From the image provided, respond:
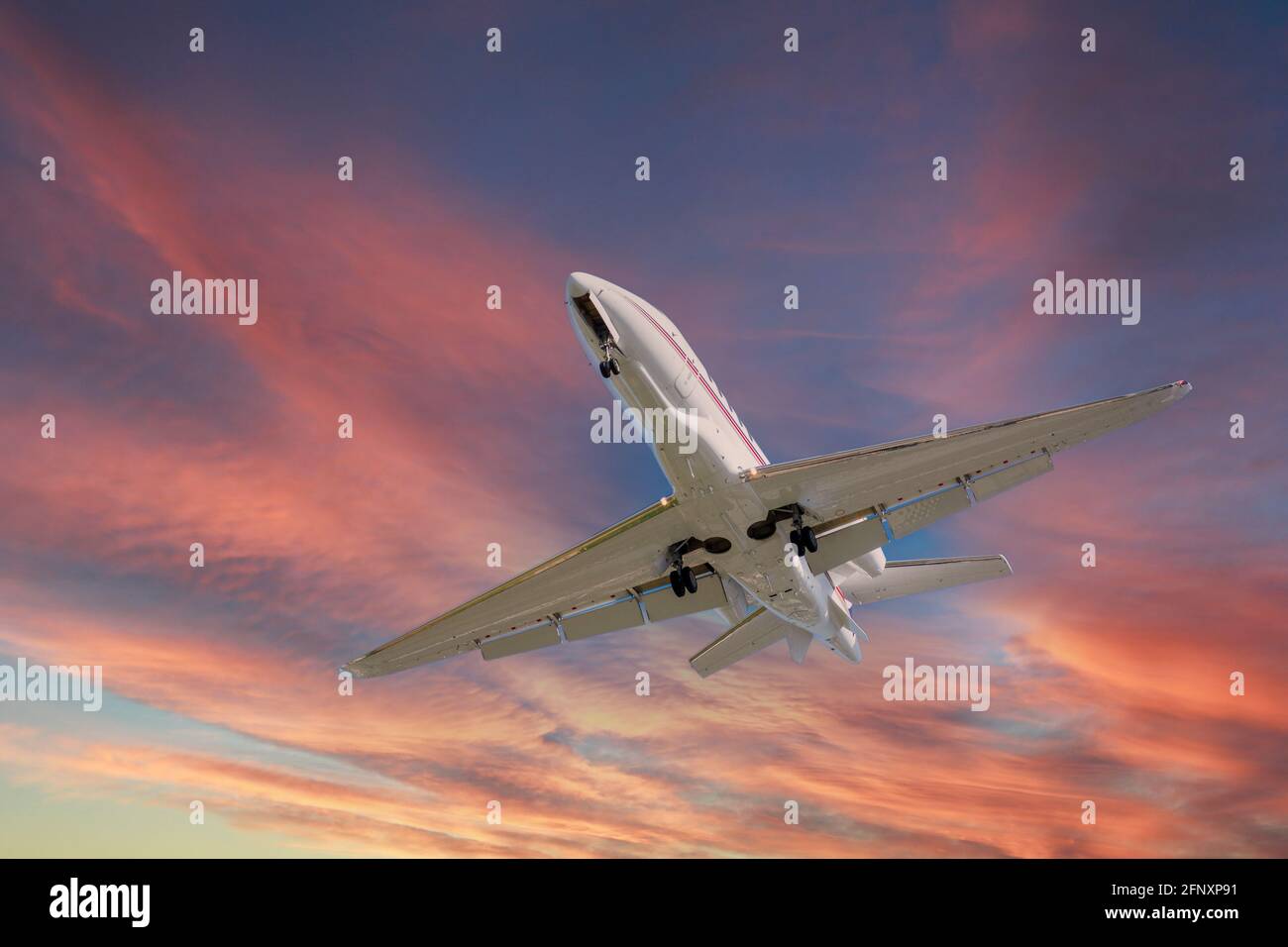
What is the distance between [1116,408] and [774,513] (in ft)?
37.7

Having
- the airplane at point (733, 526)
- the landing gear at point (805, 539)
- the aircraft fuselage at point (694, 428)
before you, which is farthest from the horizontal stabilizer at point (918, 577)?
the landing gear at point (805, 539)

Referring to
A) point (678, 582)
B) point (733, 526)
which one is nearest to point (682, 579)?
point (678, 582)

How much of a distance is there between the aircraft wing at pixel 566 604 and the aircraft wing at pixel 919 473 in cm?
491

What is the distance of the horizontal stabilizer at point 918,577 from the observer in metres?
39.6

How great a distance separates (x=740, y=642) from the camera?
4147cm

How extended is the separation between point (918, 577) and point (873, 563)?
8.15 feet

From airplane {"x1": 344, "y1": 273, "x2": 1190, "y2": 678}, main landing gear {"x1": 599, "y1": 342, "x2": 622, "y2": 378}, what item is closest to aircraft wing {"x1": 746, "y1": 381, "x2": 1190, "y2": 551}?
airplane {"x1": 344, "y1": 273, "x2": 1190, "y2": 678}

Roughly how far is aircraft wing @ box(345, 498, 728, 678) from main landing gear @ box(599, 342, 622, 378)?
680cm

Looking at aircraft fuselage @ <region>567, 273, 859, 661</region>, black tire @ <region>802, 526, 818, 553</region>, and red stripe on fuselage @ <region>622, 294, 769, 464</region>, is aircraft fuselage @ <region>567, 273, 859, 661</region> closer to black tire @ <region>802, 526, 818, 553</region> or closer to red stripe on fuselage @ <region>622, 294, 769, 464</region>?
red stripe on fuselage @ <region>622, 294, 769, 464</region>

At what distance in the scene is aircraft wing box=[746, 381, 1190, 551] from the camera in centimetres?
2859

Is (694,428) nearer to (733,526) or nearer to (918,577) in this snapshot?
(733,526)

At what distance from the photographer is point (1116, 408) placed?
27.5m
